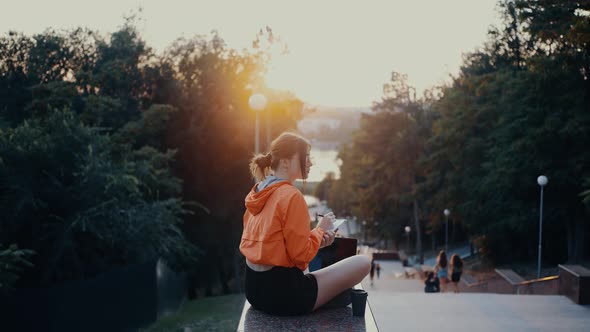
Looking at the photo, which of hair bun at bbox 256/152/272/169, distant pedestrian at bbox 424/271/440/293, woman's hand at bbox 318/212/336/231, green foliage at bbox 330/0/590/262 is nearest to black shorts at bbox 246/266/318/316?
woman's hand at bbox 318/212/336/231

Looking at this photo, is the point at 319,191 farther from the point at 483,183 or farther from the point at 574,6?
the point at 574,6

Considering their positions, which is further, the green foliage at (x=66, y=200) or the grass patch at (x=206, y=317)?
the grass patch at (x=206, y=317)

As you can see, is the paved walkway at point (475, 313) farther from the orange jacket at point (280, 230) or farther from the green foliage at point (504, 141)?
the green foliage at point (504, 141)

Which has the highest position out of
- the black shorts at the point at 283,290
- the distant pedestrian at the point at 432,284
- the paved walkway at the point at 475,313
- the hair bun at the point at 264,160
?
the hair bun at the point at 264,160

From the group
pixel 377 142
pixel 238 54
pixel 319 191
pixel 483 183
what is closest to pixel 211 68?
pixel 238 54

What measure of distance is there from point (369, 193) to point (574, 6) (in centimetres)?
3963

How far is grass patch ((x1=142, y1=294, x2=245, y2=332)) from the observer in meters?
14.2

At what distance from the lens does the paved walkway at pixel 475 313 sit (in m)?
8.08

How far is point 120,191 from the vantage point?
13664 millimetres

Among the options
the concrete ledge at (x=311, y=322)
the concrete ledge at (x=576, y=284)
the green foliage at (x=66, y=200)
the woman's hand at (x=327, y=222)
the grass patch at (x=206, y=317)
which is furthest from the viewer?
the grass patch at (x=206, y=317)

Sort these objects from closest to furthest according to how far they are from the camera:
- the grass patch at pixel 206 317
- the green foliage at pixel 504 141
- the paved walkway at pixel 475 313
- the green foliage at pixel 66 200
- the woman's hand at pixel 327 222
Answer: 1. the woman's hand at pixel 327 222
2. the paved walkway at pixel 475 313
3. the green foliage at pixel 66 200
4. the grass patch at pixel 206 317
5. the green foliage at pixel 504 141

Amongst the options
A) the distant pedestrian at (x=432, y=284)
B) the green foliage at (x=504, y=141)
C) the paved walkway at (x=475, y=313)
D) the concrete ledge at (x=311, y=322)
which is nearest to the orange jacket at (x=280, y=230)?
the concrete ledge at (x=311, y=322)

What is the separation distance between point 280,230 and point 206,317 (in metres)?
12.1

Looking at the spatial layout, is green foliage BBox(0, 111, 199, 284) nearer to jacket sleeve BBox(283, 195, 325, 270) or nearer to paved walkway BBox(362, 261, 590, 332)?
paved walkway BBox(362, 261, 590, 332)
